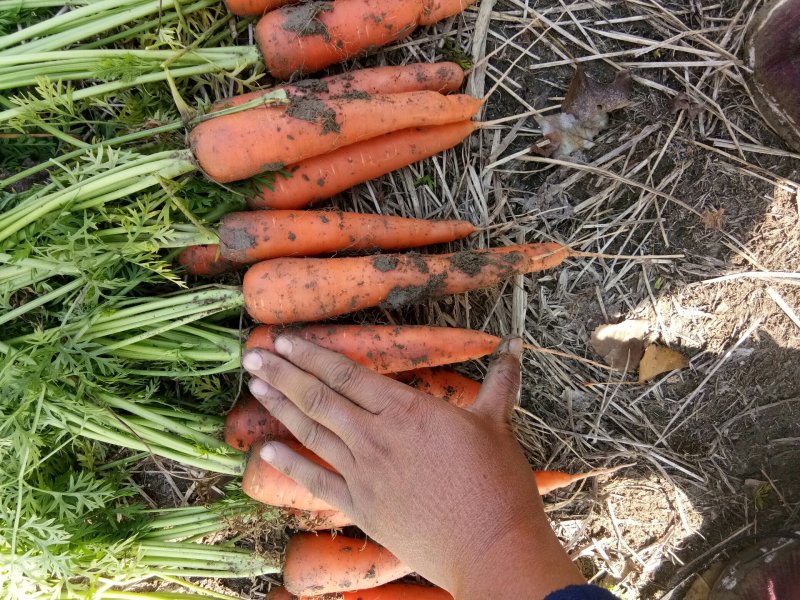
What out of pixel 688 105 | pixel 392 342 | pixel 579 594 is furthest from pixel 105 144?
pixel 688 105

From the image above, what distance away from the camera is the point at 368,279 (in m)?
2.09

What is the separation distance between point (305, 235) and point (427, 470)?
96 cm

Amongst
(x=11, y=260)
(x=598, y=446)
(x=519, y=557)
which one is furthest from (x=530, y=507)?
(x=11, y=260)

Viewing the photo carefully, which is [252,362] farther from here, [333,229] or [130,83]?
[130,83]

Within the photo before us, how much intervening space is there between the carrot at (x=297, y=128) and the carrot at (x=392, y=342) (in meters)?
0.60

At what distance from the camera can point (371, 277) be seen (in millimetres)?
2096

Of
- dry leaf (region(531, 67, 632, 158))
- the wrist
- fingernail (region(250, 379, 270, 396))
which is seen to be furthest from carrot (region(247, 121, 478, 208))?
the wrist

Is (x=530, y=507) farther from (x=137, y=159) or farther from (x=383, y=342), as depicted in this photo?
(x=137, y=159)

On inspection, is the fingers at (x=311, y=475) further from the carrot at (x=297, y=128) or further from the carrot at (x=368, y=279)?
the carrot at (x=297, y=128)

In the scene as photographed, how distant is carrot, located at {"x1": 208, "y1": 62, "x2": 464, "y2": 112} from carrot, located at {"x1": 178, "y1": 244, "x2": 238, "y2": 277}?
57 cm

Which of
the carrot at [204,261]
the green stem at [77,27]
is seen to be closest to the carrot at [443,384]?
the carrot at [204,261]

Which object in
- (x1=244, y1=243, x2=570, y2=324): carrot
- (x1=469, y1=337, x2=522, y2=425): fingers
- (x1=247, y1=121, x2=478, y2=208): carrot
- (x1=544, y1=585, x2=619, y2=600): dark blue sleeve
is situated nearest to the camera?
(x1=544, y1=585, x2=619, y2=600): dark blue sleeve

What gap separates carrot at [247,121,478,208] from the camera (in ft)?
7.02

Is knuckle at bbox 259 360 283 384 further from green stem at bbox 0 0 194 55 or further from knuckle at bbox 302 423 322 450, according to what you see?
green stem at bbox 0 0 194 55
